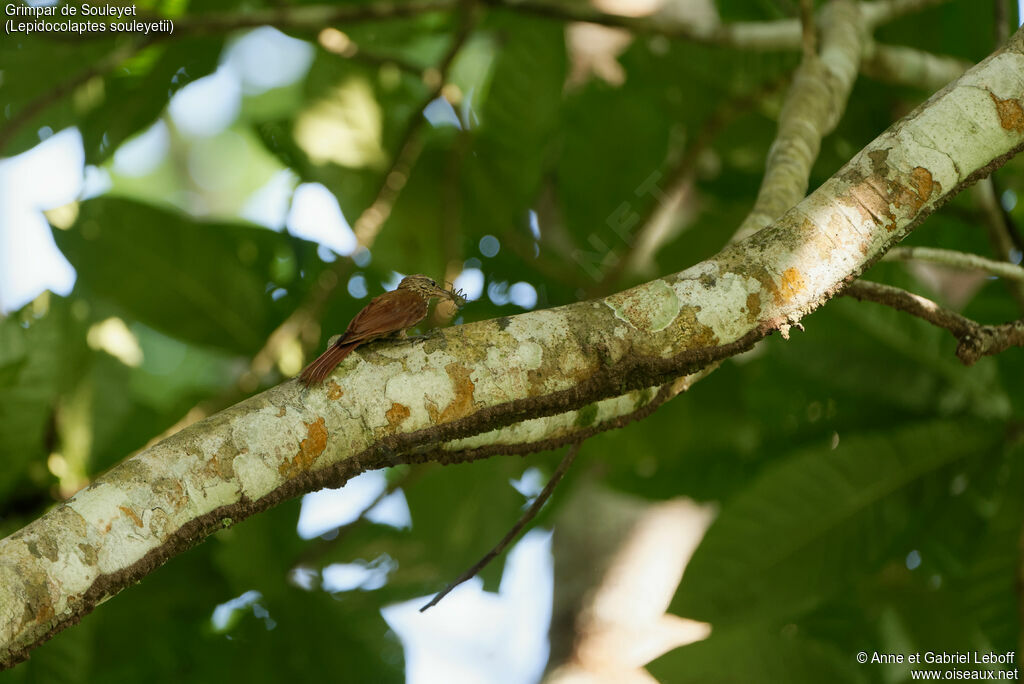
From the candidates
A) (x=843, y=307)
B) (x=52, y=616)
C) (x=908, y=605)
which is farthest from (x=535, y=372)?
(x=908, y=605)

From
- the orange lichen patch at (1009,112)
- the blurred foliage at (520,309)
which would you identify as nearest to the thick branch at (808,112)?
the orange lichen patch at (1009,112)

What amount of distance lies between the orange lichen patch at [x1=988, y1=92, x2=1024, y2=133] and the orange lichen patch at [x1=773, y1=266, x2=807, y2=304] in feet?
1.68

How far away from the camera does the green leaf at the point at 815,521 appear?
300 centimetres

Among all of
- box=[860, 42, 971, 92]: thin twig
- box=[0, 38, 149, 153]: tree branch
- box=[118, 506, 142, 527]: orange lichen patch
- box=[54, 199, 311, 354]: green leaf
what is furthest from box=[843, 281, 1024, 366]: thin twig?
box=[0, 38, 149, 153]: tree branch

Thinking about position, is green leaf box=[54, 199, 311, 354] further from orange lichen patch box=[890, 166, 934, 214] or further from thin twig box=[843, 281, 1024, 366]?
orange lichen patch box=[890, 166, 934, 214]

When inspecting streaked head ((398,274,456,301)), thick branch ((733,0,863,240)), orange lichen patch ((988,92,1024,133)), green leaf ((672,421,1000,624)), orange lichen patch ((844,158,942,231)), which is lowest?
green leaf ((672,421,1000,624))

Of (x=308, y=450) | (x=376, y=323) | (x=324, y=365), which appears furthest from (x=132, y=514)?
(x=376, y=323)

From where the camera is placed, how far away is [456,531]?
12.0 feet

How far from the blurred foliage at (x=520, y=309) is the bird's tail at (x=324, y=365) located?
1731mm

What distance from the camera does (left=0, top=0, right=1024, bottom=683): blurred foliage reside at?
3.09 metres

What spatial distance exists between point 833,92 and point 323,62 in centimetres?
212

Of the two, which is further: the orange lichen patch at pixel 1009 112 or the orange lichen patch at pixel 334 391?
the orange lichen patch at pixel 1009 112

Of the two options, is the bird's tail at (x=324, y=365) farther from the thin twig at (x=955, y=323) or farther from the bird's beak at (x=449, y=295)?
the thin twig at (x=955, y=323)

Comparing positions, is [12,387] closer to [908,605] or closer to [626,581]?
[626,581]
